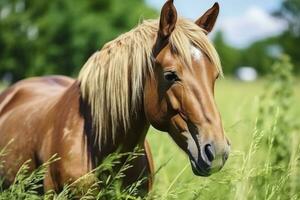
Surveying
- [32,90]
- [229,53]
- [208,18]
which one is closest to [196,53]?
[208,18]

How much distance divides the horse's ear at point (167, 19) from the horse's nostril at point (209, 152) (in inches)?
26.8

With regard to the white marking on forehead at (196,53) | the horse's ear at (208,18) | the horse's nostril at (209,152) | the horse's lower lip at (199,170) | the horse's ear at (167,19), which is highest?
the horse's ear at (167,19)

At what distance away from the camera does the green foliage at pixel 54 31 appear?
36750mm

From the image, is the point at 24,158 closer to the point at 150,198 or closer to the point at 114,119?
the point at 114,119

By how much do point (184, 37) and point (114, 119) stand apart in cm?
63

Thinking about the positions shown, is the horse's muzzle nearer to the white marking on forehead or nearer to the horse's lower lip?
the horse's lower lip

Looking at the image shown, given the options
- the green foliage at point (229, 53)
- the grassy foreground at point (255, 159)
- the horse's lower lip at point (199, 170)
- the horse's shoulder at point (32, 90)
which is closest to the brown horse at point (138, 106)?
the horse's lower lip at point (199, 170)

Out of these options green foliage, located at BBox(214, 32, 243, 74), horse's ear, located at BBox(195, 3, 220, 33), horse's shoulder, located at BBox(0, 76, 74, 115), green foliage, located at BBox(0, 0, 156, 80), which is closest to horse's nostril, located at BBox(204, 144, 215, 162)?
horse's ear, located at BBox(195, 3, 220, 33)

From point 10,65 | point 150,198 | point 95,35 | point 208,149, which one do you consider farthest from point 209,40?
point 95,35

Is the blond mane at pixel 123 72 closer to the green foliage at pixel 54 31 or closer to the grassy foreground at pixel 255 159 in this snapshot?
the grassy foreground at pixel 255 159

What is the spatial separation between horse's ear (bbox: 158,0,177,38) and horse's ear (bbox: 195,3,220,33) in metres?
0.29

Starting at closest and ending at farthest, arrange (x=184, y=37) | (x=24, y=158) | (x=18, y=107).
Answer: (x=184, y=37), (x=24, y=158), (x=18, y=107)

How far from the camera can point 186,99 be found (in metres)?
3.00

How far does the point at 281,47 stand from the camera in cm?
5450
